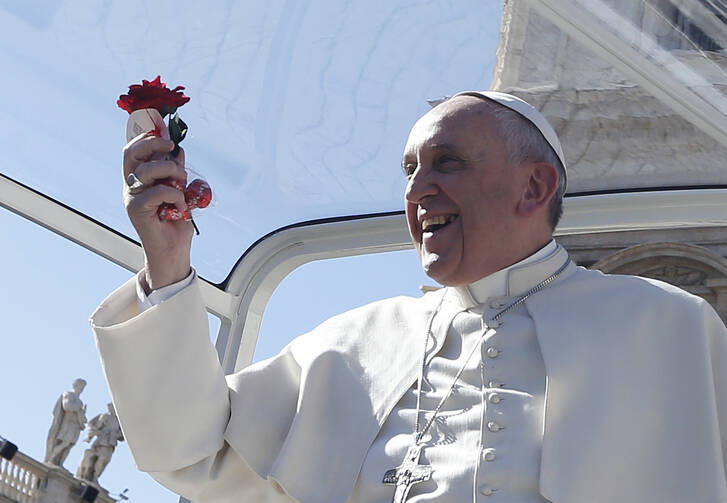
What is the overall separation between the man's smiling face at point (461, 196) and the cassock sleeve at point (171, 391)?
0.36m

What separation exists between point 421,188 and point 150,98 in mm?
433

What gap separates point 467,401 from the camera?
2.09 m

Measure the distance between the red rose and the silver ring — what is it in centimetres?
11

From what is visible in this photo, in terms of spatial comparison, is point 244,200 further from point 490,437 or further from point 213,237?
point 490,437

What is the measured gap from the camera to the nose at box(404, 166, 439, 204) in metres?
2.14

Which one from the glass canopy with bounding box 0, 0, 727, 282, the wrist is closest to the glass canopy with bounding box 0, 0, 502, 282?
the glass canopy with bounding box 0, 0, 727, 282

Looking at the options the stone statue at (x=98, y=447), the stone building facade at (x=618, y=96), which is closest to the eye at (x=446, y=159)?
the stone building facade at (x=618, y=96)

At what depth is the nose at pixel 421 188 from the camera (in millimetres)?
2145

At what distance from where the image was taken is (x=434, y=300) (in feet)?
7.73

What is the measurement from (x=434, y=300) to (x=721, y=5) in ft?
2.30

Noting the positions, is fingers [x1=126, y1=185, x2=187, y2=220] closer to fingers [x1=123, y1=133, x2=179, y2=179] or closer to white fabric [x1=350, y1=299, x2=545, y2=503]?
fingers [x1=123, y1=133, x2=179, y2=179]

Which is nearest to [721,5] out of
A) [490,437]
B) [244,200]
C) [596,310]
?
[596,310]

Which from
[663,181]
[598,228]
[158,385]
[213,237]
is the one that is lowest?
[158,385]

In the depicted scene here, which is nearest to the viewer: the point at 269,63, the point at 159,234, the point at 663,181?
the point at 159,234
